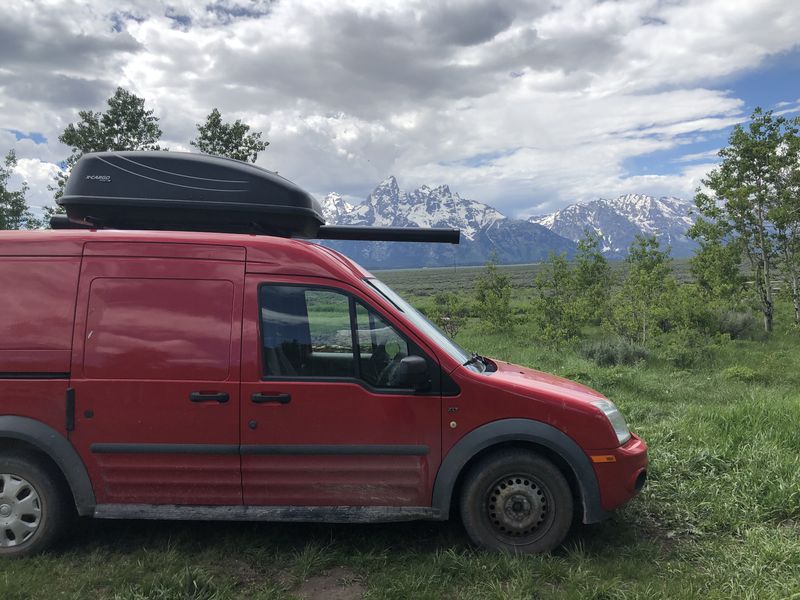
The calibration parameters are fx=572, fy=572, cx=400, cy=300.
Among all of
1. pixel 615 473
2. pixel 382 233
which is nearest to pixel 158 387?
pixel 382 233

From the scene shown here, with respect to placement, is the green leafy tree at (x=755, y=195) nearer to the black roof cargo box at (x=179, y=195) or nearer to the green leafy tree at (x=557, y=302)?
the green leafy tree at (x=557, y=302)

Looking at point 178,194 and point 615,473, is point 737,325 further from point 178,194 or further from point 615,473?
point 178,194

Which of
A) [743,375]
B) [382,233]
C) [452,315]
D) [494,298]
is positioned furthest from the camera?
[452,315]

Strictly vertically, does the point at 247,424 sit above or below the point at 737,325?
above

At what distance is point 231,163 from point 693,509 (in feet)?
14.7

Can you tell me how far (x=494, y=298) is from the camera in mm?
18328

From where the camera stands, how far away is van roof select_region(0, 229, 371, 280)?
12.9ft

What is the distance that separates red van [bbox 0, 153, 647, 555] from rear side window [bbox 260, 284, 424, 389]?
0.01 m

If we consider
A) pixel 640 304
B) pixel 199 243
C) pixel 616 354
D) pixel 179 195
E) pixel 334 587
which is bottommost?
pixel 334 587

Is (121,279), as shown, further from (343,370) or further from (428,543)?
(428,543)

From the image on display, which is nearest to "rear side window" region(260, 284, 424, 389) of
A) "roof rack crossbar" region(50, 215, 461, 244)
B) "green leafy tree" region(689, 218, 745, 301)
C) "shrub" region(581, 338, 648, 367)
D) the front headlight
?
"roof rack crossbar" region(50, 215, 461, 244)

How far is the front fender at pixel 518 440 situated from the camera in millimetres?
3699

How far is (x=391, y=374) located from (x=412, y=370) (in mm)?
232

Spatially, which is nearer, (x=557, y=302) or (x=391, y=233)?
(x=391, y=233)
